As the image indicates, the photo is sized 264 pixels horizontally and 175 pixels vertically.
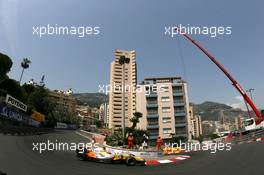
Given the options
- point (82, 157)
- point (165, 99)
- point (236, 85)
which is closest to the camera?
point (82, 157)

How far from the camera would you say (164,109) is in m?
69.1

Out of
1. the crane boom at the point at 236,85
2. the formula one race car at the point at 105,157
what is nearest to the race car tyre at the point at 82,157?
the formula one race car at the point at 105,157

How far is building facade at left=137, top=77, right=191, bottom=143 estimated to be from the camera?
67438mm

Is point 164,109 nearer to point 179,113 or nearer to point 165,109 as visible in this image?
point 165,109

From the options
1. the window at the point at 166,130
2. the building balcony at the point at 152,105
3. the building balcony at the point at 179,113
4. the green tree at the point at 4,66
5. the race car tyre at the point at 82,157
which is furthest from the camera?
the building balcony at the point at 152,105

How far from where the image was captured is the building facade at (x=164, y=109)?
221ft

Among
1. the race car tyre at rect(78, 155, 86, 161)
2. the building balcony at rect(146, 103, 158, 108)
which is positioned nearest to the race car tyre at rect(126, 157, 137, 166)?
the race car tyre at rect(78, 155, 86, 161)

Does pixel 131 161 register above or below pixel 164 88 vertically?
below

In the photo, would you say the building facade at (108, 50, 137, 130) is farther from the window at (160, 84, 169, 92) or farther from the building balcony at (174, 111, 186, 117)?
the building balcony at (174, 111, 186, 117)

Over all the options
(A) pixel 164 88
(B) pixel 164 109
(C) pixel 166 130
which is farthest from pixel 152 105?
(C) pixel 166 130

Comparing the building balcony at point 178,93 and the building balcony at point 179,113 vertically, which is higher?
the building balcony at point 178,93

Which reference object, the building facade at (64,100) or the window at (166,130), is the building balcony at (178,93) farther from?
the building facade at (64,100)

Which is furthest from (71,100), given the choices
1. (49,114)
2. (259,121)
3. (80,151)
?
(80,151)

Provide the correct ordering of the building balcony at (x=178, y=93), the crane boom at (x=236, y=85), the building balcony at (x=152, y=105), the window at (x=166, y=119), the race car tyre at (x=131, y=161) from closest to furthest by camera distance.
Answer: the race car tyre at (x=131, y=161) < the crane boom at (x=236, y=85) < the window at (x=166, y=119) < the building balcony at (x=152, y=105) < the building balcony at (x=178, y=93)
